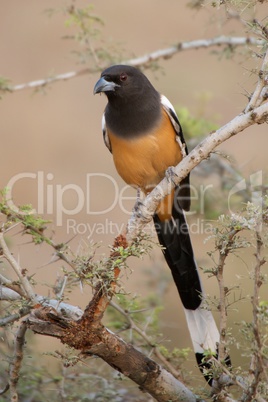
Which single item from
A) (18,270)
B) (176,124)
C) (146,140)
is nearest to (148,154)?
(146,140)

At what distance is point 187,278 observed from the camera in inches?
210

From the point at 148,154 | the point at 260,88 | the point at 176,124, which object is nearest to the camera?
the point at 260,88

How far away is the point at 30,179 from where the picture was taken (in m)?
11.3

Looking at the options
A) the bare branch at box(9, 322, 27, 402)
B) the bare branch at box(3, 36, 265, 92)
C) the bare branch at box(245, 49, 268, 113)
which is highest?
the bare branch at box(3, 36, 265, 92)

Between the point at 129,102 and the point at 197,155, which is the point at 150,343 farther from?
the point at 129,102

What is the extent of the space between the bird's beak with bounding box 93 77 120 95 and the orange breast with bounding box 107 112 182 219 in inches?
15.2

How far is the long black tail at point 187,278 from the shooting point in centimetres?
492

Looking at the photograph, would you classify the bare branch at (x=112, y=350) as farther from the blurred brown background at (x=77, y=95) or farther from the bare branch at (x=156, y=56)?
the blurred brown background at (x=77, y=95)

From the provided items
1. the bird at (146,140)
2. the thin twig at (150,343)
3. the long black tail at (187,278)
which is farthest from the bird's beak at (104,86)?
the thin twig at (150,343)

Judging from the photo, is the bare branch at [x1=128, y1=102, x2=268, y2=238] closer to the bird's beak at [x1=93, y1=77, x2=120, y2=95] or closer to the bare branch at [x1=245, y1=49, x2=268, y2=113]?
the bare branch at [x1=245, y1=49, x2=268, y2=113]

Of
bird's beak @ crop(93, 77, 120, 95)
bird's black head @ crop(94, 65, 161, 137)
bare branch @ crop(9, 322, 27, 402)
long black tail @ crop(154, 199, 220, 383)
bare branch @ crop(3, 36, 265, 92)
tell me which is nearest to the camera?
bare branch @ crop(9, 322, 27, 402)

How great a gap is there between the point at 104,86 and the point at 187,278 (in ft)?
5.15

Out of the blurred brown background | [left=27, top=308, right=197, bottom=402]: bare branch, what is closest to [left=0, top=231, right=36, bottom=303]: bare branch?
[left=27, top=308, right=197, bottom=402]: bare branch

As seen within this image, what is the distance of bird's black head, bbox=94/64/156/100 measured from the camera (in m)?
5.44
